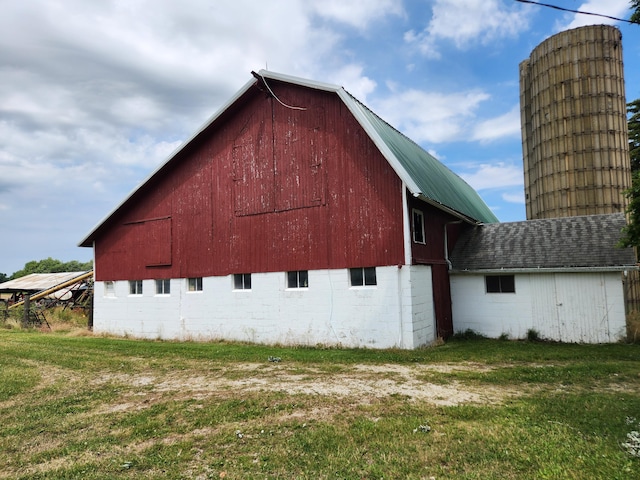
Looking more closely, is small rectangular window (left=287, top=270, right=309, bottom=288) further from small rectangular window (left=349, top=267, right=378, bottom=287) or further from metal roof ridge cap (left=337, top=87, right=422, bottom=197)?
metal roof ridge cap (left=337, top=87, right=422, bottom=197)

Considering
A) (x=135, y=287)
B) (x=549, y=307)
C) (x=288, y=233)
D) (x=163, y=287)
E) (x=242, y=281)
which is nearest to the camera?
(x=549, y=307)

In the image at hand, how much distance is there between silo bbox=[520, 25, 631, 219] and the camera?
20.6 m

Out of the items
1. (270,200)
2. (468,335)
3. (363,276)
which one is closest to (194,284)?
(270,200)

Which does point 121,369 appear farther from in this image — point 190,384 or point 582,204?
point 582,204

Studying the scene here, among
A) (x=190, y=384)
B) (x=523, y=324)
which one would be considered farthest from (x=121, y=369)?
(x=523, y=324)

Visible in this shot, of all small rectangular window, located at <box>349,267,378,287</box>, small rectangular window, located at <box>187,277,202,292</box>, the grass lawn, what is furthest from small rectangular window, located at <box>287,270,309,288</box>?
small rectangular window, located at <box>187,277,202,292</box>

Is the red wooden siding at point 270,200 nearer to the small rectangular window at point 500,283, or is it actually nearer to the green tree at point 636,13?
the small rectangular window at point 500,283

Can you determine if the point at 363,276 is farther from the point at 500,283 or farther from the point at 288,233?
the point at 500,283

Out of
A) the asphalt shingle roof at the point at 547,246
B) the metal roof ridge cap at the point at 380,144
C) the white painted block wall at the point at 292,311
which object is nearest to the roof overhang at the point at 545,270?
the asphalt shingle roof at the point at 547,246

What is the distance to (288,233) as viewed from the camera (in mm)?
15781

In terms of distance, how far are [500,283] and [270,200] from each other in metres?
8.93

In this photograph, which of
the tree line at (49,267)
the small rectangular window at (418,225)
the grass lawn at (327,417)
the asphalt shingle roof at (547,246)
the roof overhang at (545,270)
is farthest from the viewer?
the tree line at (49,267)

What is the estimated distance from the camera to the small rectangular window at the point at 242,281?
16.7 meters

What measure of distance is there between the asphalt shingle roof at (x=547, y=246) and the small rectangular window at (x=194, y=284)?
33.2ft
